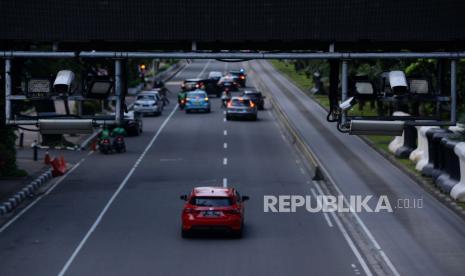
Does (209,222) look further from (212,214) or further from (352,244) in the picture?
(352,244)

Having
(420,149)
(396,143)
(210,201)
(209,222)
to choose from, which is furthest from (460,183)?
(396,143)

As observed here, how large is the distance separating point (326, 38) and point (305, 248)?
618 centimetres

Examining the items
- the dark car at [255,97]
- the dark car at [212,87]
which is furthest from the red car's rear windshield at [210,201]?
the dark car at [212,87]

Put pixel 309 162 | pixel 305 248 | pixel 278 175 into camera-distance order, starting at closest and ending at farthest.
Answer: pixel 305 248 < pixel 278 175 < pixel 309 162

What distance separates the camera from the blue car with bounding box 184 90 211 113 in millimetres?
71312

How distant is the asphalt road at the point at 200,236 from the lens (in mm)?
24156

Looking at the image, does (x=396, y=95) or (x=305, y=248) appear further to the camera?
(x=305, y=248)

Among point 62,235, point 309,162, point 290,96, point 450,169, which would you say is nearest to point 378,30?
point 62,235

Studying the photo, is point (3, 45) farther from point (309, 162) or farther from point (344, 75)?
point (309, 162)

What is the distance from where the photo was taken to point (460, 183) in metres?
34.2

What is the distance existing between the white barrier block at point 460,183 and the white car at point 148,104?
36.3 m

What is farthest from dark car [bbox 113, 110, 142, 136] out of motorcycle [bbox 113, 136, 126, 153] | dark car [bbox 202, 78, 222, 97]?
dark car [bbox 202, 78, 222, 97]

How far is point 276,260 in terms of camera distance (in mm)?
24797

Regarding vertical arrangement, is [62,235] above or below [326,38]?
below
